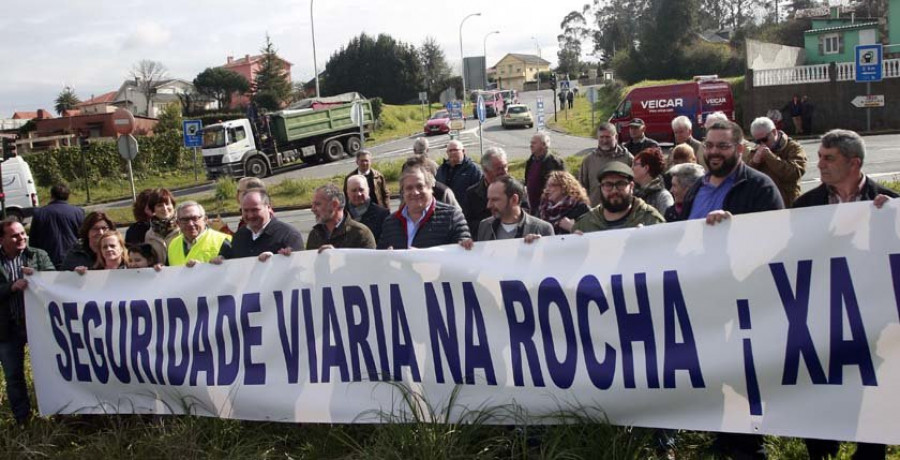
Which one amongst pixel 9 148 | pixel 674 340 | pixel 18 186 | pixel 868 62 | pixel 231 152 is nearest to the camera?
pixel 674 340

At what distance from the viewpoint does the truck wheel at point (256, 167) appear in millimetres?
32969

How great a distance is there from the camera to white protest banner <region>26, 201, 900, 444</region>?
12.2 ft

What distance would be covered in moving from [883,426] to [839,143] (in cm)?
140

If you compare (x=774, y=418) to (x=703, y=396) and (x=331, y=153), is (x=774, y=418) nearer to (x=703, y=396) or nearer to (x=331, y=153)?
(x=703, y=396)

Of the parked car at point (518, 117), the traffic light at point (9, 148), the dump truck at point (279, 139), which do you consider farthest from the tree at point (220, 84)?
the traffic light at point (9, 148)

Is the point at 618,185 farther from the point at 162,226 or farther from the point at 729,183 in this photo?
the point at 162,226

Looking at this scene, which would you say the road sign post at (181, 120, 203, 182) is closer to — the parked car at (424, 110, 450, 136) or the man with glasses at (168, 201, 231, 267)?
the parked car at (424, 110, 450, 136)

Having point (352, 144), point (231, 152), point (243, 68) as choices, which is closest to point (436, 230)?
point (231, 152)

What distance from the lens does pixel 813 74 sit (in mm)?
31734

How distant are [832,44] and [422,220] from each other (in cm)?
5449

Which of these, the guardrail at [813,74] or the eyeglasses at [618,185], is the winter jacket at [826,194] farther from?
the guardrail at [813,74]

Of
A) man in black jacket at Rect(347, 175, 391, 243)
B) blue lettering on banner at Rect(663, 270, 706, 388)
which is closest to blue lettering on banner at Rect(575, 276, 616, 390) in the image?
blue lettering on banner at Rect(663, 270, 706, 388)

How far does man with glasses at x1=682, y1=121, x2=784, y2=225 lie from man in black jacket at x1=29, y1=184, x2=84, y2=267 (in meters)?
7.03

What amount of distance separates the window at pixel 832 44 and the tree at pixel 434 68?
42.9 meters
